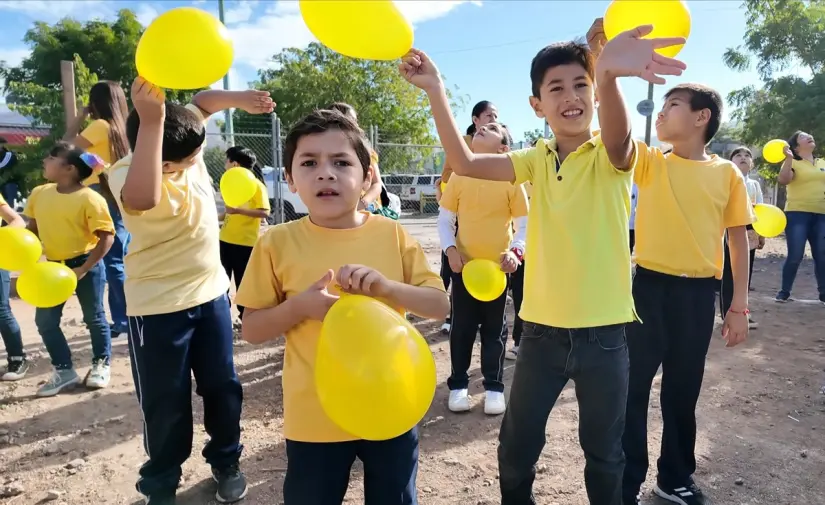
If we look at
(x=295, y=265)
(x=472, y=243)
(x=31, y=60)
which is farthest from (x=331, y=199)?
(x=31, y=60)

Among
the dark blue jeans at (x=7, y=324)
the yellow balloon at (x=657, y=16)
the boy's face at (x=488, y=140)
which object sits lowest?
the dark blue jeans at (x=7, y=324)

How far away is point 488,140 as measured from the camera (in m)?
3.15

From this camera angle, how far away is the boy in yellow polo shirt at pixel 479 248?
339 centimetres

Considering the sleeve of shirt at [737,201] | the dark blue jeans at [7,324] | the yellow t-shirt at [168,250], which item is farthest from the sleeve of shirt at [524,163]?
the dark blue jeans at [7,324]

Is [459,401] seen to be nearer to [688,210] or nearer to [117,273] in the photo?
[688,210]

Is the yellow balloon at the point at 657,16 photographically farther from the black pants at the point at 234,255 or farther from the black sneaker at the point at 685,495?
the black pants at the point at 234,255

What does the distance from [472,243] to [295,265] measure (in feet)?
6.69

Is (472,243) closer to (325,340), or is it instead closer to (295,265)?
(295,265)

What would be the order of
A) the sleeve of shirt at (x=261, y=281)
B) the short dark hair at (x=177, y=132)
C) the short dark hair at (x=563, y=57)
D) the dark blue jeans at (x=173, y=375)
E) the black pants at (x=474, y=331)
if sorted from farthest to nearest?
the black pants at (x=474, y=331)
the dark blue jeans at (x=173, y=375)
the short dark hair at (x=177, y=132)
the short dark hair at (x=563, y=57)
the sleeve of shirt at (x=261, y=281)

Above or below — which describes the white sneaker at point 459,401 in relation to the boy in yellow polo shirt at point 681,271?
below

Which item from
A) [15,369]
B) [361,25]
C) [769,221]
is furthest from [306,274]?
[769,221]

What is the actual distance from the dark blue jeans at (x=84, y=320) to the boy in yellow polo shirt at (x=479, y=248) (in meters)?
2.61

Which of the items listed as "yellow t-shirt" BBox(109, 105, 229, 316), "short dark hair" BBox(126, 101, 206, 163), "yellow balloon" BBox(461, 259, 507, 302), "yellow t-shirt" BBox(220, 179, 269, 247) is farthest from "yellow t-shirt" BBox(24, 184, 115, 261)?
"yellow balloon" BBox(461, 259, 507, 302)

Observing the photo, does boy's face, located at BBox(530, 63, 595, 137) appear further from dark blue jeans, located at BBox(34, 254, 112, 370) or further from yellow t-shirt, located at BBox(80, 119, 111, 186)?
dark blue jeans, located at BBox(34, 254, 112, 370)
